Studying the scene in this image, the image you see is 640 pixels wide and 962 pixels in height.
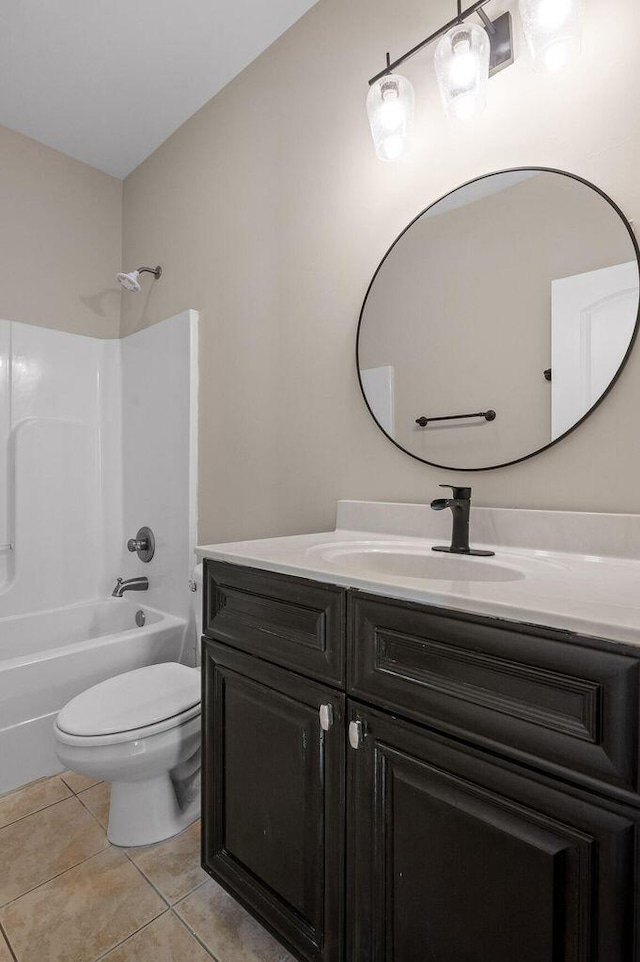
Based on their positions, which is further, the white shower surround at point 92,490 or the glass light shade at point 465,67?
the white shower surround at point 92,490

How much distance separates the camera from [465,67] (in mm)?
1229

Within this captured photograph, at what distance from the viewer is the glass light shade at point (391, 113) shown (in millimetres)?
1381

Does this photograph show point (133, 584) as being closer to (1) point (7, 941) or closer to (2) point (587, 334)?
(1) point (7, 941)

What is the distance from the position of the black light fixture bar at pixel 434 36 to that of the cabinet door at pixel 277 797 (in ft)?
5.31

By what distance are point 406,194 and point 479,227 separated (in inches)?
11.4

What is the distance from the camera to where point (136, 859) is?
57.5 inches

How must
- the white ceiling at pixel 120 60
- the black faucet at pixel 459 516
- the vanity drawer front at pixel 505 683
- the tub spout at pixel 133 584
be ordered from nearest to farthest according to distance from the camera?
the vanity drawer front at pixel 505 683
the black faucet at pixel 459 516
the white ceiling at pixel 120 60
the tub spout at pixel 133 584

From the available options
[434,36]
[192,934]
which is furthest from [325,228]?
[192,934]

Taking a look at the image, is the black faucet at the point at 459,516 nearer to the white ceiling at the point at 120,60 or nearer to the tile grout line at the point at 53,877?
the tile grout line at the point at 53,877

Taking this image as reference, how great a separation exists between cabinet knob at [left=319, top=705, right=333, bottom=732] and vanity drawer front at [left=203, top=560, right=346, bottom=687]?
0.17ft

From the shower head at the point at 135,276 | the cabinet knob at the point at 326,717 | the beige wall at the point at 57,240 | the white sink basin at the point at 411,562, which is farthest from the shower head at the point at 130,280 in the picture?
the cabinet knob at the point at 326,717

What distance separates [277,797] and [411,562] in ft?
1.95

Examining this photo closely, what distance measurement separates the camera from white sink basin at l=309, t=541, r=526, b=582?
113cm

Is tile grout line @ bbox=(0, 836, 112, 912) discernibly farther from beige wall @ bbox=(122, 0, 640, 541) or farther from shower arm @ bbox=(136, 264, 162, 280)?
shower arm @ bbox=(136, 264, 162, 280)
